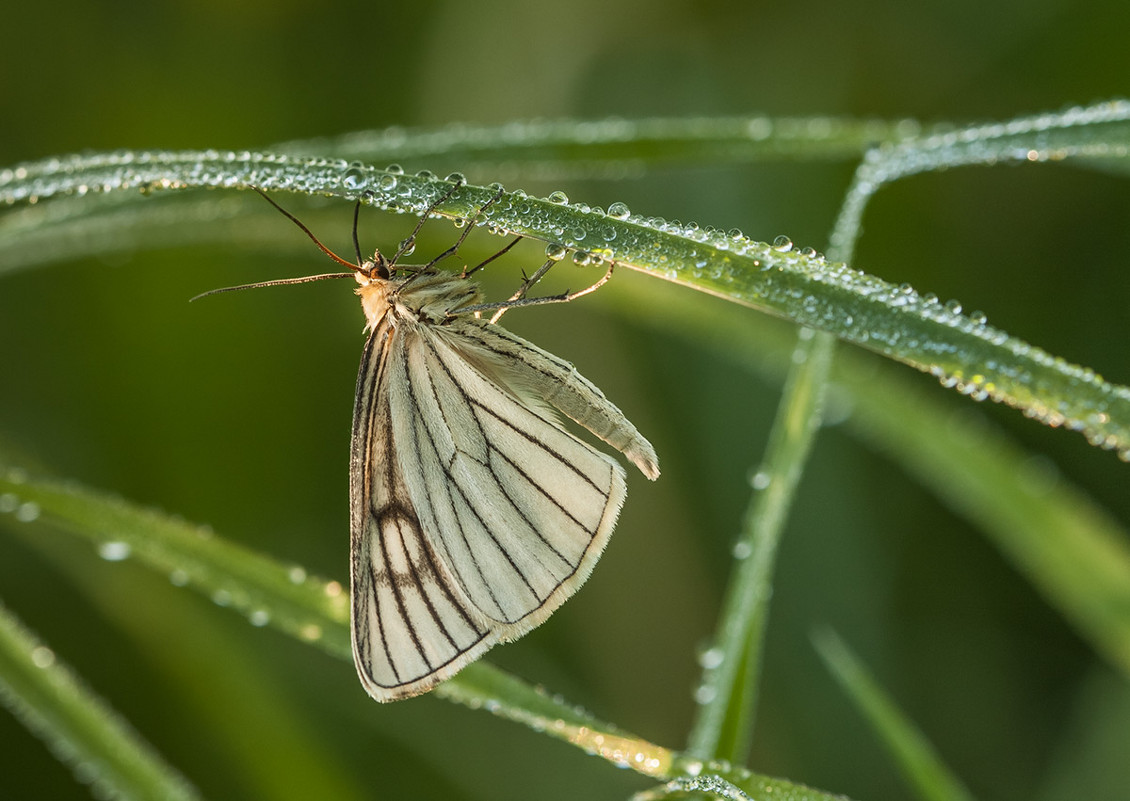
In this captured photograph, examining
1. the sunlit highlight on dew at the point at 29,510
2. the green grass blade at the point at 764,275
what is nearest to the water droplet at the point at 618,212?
the green grass blade at the point at 764,275

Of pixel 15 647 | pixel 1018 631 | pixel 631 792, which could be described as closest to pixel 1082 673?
pixel 1018 631

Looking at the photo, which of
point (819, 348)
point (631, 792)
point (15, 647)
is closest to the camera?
point (819, 348)

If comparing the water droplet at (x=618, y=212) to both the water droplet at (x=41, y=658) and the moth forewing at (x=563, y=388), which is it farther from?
the water droplet at (x=41, y=658)

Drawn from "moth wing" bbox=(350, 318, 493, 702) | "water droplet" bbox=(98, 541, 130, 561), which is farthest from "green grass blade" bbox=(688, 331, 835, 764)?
"water droplet" bbox=(98, 541, 130, 561)

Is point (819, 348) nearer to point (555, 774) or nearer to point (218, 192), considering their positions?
point (218, 192)

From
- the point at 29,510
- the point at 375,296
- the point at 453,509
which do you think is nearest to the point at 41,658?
the point at 29,510

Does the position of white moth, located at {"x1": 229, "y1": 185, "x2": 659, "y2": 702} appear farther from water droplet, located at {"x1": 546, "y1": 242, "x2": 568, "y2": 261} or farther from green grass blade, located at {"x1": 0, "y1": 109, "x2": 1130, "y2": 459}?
green grass blade, located at {"x1": 0, "y1": 109, "x2": 1130, "y2": 459}

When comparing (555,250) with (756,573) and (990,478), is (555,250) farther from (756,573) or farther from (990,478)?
(990,478)
